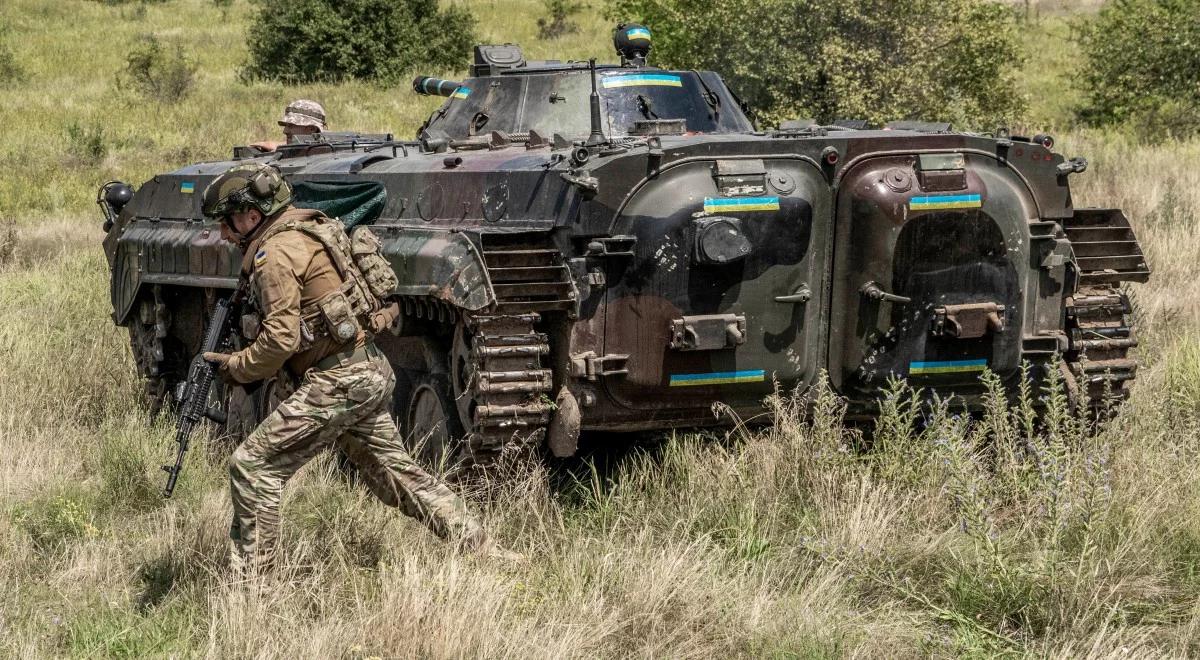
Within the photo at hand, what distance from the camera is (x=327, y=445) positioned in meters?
5.84

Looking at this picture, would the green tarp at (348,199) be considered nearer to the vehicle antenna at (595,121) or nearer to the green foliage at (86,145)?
the vehicle antenna at (595,121)

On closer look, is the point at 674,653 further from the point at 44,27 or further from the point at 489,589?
the point at 44,27

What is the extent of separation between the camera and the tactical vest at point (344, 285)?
5684 millimetres

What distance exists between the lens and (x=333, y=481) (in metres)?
7.29

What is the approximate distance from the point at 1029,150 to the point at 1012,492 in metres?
1.85

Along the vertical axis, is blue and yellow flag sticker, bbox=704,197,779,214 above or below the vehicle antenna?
below

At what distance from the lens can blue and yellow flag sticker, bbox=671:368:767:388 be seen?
691 cm

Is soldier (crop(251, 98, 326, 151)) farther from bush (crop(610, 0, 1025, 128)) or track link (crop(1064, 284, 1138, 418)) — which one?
bush (crop(610, 0, 1025, 128))

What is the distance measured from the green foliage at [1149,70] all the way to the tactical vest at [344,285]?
56.1ft

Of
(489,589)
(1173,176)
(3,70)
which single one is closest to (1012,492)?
(489,589)

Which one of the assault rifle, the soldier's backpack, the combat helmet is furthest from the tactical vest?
the assault rifle

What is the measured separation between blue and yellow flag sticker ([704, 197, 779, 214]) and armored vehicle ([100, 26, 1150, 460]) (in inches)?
0.4

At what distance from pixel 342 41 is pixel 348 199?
24966 millimetres

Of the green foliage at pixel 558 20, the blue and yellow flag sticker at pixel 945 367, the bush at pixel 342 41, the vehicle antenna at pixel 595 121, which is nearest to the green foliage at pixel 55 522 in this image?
the vehicle antenna at pixel 595 121
